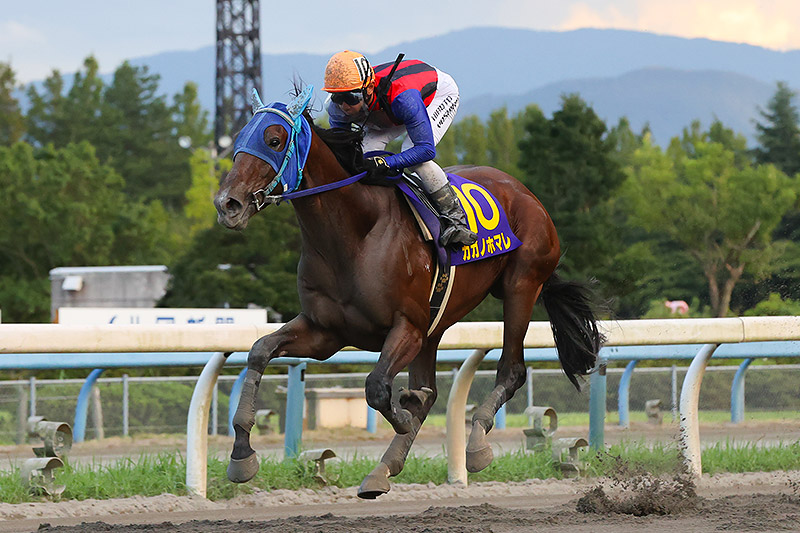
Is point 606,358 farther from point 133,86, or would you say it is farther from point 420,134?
point 133,86

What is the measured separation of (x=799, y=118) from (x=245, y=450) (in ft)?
148

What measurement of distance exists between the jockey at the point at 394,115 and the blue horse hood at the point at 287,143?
29 cm

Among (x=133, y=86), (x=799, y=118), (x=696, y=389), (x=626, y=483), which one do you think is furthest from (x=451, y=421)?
(x=133, y=86)

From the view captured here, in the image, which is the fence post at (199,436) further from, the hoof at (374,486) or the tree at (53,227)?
the tree at (53,227)

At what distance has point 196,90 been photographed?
67.6m

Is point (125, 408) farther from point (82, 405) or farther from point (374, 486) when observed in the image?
point (374, 486)

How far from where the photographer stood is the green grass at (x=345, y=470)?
5.52m

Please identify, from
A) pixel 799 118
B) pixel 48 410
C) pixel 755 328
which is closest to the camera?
pixel 755 328

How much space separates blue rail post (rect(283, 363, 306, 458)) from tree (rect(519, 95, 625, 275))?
63.8 ft

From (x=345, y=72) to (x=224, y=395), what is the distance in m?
7.06

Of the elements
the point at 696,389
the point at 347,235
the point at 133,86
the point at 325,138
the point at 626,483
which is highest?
the point at 133,86

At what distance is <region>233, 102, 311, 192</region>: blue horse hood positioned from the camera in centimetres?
429

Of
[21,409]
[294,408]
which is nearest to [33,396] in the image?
[21,409]

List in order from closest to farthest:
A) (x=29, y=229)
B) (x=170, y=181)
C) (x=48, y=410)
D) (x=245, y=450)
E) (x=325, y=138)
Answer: (x=245, y=450), (x=325, y=138), (x=48, y=410), (x=29, y=229), (x=170, y=181)
